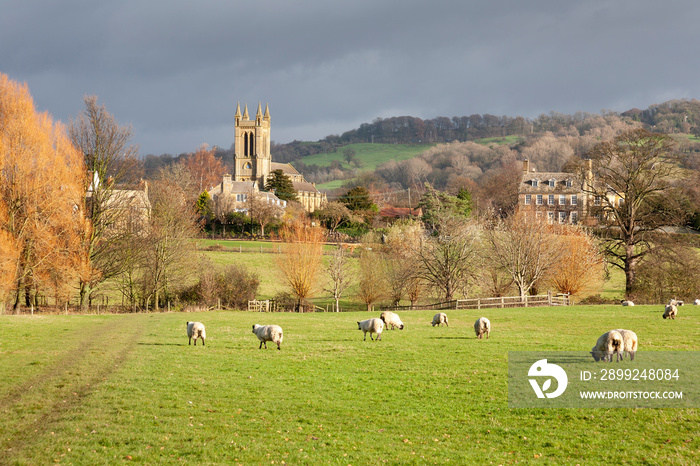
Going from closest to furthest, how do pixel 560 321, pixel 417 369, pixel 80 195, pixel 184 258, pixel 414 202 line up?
pixel 417 369, pixel 560 321, pixel 80 195, pixel 184 258, pixel 414 202

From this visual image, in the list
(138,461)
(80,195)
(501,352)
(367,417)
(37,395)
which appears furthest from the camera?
(80,195)

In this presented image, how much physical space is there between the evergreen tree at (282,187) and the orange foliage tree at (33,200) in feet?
278

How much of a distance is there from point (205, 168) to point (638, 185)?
139847 millimetres

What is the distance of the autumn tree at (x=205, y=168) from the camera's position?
527 feet

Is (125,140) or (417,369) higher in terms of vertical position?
(125,140)

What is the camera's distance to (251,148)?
174m

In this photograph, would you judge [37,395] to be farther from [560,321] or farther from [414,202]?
[414,202]

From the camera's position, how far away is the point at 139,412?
41.1 ft

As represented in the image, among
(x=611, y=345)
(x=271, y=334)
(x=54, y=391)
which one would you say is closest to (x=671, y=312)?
(x=611, y=345)

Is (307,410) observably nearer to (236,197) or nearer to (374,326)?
(374,326)

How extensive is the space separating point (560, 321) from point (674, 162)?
79.9 feet

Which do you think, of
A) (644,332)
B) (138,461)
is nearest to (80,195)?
(138,461)

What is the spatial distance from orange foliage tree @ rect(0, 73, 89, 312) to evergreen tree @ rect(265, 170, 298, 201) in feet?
278

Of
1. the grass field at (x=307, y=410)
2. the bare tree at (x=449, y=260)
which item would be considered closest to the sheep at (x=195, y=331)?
the grass field at (x=307, y=410)
